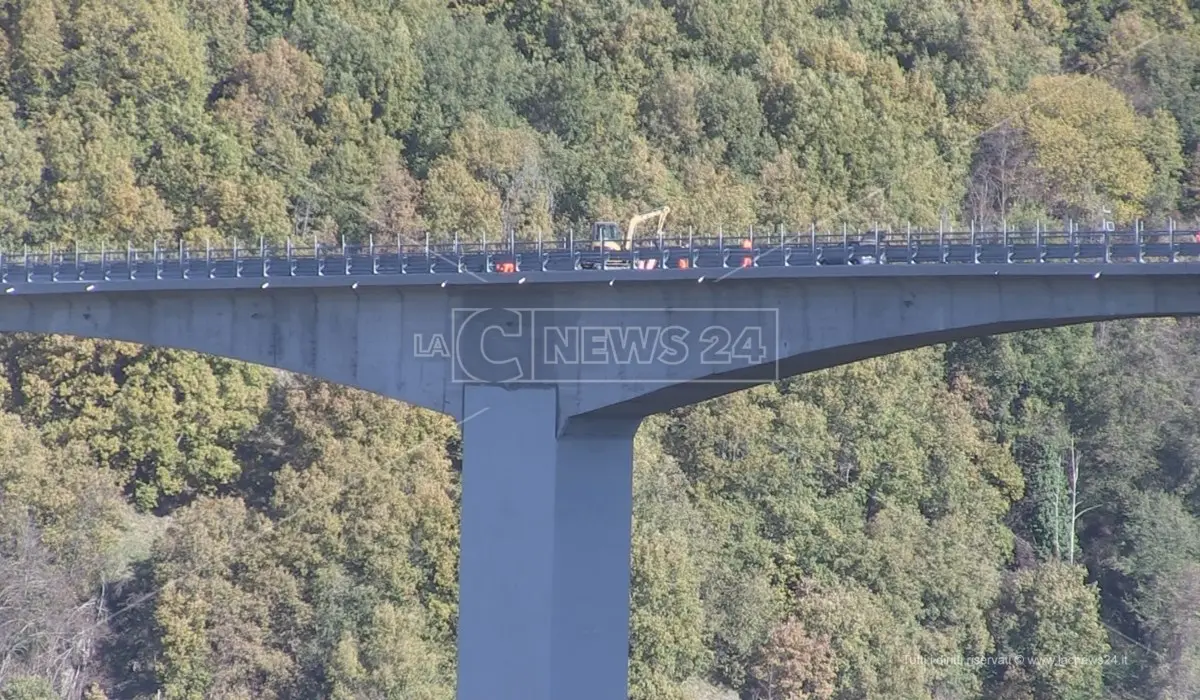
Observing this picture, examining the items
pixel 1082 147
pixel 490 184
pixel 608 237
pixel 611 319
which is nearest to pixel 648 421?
pixel 490 184

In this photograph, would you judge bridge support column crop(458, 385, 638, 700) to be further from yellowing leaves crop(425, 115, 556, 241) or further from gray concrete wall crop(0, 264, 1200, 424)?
yellowing leaves crop(425, 115, 556, 241)

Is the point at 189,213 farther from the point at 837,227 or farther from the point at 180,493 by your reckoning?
the point at 837,227

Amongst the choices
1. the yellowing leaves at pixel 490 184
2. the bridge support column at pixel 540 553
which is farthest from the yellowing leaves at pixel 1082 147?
the bridge support column at pixel 540 553

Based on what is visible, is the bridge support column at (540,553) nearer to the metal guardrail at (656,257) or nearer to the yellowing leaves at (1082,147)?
the metal guardrail at (656,257)

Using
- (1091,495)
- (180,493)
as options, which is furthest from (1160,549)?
(180,493)

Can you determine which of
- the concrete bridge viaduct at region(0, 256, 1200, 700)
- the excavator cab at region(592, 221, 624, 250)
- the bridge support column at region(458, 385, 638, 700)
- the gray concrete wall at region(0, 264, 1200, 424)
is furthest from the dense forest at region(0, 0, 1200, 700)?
the bridge support column at region(458, 385, 638, 700)

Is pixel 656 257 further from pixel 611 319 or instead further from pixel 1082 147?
pixel 1082 147
